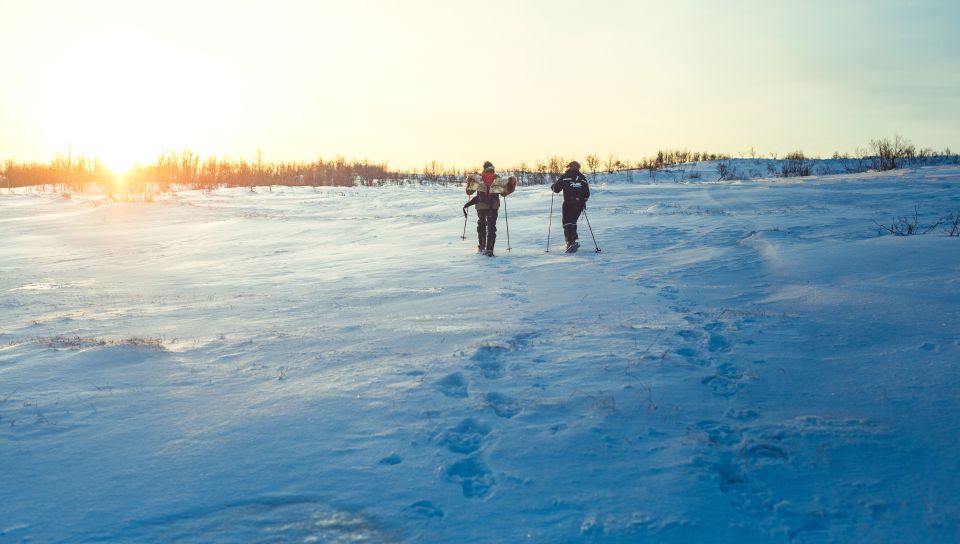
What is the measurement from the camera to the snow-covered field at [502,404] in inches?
104

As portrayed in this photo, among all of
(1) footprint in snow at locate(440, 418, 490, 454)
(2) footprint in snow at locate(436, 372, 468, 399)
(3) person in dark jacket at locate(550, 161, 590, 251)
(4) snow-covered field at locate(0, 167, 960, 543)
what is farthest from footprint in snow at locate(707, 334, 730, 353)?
(3) person in dark jacket at locate(550, 161, 590, 251)

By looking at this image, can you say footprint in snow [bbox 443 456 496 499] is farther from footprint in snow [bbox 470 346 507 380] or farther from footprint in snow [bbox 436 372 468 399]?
footprint in snow [bbox 470 346 507 380]

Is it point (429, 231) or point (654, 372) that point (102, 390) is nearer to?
point (654, 372)

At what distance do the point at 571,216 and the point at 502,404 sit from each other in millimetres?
7819

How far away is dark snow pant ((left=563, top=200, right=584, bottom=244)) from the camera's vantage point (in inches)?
437

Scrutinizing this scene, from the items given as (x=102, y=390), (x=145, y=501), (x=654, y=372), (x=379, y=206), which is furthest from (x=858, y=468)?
(x=379, y=206)

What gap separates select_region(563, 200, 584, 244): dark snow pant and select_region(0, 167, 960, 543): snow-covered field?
7.53 feet

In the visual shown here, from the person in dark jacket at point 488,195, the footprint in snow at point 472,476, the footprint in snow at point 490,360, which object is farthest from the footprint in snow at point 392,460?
the person in dark jacket at point 488,195

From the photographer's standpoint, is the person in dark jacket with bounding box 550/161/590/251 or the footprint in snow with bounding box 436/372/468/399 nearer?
the footprint in snow with bounding box 436/372/468/399

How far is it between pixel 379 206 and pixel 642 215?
10549 millimetres

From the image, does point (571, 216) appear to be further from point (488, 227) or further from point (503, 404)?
point (503, 404)

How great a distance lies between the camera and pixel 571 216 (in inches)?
439

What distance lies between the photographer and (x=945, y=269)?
21.3ft

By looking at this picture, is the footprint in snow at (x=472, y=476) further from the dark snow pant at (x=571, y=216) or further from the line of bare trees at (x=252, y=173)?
the line of bare trees at (x=252, y=173)
